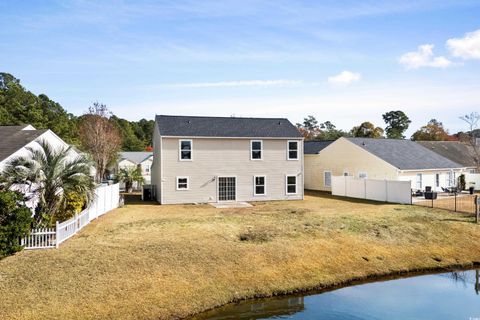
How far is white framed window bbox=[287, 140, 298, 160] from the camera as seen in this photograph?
110ft

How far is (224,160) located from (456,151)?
3115 centimetres

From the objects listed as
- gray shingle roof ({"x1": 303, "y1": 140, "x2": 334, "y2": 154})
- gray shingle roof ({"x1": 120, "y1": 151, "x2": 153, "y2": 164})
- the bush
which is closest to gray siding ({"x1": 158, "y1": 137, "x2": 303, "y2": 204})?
gray shingle roof ({"x1": 303, "y1": 140, "x2": 334, "y2": 154})

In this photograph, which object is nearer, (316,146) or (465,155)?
(316,146)

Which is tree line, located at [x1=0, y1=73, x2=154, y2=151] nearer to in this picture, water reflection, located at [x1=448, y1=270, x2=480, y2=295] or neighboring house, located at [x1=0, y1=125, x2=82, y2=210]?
neighboring house, located at [x1=0, y1=125, x2=82, y2=210]

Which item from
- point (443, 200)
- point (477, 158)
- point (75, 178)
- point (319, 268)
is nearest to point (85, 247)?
point (75, 178)

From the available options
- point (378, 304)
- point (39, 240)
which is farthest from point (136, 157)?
point (378, 304)

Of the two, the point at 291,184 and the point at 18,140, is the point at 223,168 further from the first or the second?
the point at 18,140

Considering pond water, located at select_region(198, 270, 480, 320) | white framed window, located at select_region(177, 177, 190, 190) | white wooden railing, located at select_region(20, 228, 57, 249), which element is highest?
white framed window, located at select_region(177, 177, 190, 190)

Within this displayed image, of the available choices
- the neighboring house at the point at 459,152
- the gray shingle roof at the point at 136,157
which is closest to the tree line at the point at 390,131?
the neighboring house at the point at 459,152

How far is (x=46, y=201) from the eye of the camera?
18.4 m

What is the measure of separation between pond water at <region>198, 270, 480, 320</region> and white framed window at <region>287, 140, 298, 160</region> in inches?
712

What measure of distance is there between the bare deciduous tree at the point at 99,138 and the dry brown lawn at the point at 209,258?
2352cm

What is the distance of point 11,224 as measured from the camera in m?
15.0

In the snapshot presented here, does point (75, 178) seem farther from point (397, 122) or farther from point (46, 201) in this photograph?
point (397, 122)
